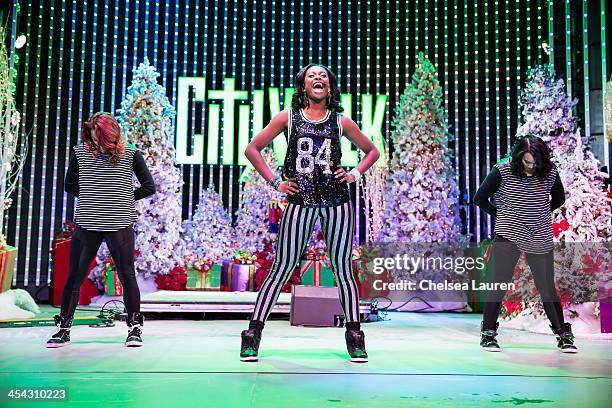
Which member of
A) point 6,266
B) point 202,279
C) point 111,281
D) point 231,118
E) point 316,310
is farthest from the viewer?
point 231,118

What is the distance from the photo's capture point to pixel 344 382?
2178 millimetres

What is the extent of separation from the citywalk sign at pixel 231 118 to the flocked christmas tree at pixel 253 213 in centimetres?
113

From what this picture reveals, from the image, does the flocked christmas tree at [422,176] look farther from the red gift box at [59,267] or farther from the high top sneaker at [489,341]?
the high top sneaker at [489,341]

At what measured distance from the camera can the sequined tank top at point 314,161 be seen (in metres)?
2.92

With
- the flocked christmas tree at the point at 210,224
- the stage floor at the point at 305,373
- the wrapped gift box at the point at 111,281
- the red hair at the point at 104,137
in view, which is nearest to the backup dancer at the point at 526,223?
the stage floor at the point at 305,373

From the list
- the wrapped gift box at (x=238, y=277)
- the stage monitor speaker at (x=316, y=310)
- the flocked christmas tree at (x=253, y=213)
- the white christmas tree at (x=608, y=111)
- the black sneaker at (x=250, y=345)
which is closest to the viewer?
the black sneaker at (x=250, y=345)

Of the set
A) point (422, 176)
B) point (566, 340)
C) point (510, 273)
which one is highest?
point (422, 176)

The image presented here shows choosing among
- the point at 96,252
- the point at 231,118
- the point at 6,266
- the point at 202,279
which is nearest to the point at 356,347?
the point at 96,252

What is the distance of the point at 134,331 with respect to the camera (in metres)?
3.37

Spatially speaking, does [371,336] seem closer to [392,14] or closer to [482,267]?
[482,267]

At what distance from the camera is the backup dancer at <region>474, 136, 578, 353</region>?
355 centimetres

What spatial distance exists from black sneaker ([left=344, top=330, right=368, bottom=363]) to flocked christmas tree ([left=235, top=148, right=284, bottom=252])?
1160cm

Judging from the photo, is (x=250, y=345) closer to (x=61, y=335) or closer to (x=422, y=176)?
(x=61, y=335)

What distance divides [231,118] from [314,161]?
10.6 m
